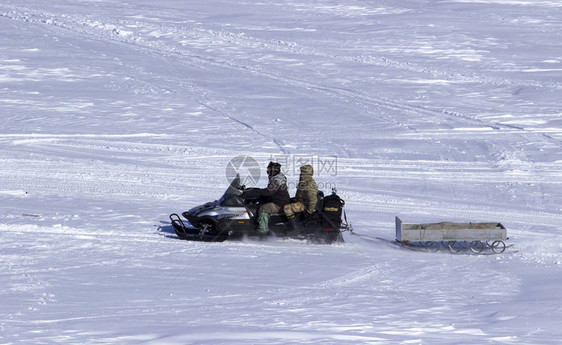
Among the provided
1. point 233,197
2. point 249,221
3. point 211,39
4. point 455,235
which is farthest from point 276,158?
point 211,39

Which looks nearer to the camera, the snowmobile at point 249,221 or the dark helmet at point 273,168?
the snowmobile at point 249,221

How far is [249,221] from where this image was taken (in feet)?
34.1

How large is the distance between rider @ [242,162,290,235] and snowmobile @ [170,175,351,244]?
0.29 feet

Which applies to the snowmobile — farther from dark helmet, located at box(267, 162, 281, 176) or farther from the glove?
dark helmet, located at box(267, 162, 281, 176)

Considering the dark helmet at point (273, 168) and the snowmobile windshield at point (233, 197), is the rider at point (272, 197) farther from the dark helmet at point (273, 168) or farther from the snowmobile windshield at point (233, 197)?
the snowmobile windshield at point (233, 197)

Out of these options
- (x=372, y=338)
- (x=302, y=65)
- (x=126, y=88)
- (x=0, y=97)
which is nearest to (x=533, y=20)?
(x=302, y=65)

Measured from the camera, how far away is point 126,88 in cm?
1950

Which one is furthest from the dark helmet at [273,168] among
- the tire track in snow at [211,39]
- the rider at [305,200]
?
the tire track in snow at [211,39]

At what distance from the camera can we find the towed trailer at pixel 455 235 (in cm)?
1000

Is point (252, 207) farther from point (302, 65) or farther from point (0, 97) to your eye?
point (302, 65)

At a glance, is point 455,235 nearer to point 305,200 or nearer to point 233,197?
point 305,200

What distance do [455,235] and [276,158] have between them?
215 inches

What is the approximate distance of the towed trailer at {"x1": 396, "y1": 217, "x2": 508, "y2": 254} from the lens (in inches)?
394

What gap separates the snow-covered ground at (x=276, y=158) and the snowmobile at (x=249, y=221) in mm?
185
